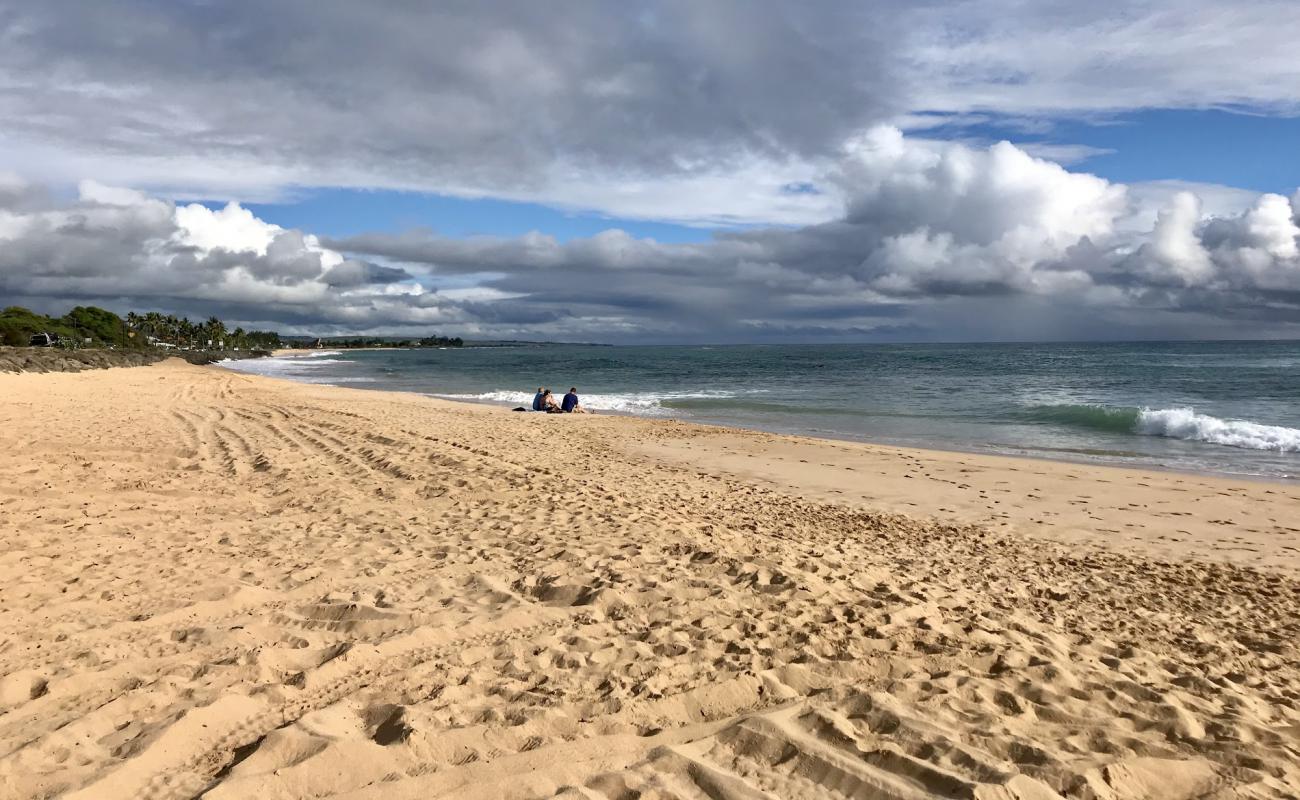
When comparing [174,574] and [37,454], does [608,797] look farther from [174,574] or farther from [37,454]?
[37,454]

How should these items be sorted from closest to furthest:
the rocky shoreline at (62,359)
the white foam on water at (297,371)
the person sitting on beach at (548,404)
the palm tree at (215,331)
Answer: the person sitting on beach at (548,404) → the rocky shoreline at (62,359) → the white foam on water at (297,371) → the palm tree at (215,331)

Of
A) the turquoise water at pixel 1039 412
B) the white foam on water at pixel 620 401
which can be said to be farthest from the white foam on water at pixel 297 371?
the white foam on water at pixel 620 401

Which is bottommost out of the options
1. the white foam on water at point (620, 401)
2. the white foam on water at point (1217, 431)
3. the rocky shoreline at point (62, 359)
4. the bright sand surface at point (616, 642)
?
the white foam on water at point (620, 401)

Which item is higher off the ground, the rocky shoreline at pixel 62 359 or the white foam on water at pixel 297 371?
the rocky shoreline at pixel 62 359

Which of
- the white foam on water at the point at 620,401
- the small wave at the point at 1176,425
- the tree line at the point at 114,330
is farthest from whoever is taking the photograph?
the tree line at the point at 114,330

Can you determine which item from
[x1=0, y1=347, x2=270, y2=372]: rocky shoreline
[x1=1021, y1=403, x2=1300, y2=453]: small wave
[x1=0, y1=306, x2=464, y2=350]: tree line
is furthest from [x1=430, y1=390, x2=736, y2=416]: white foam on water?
[x1=0, y1=306, x2=464, y2=350]: tree line

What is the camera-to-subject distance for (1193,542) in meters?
8.31

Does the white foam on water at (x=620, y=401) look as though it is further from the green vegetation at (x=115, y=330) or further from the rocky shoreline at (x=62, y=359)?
the green vegetation at (x=115, y=330)

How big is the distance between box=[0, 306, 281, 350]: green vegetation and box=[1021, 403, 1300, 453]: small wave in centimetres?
7829

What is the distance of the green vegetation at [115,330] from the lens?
237ft

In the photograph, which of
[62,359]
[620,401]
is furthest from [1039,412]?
[62,359]

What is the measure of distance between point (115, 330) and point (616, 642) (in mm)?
116040

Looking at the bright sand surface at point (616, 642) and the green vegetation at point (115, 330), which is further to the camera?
the green vegetation at point (115, 330)

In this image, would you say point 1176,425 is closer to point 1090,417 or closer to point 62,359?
point 1090,417
